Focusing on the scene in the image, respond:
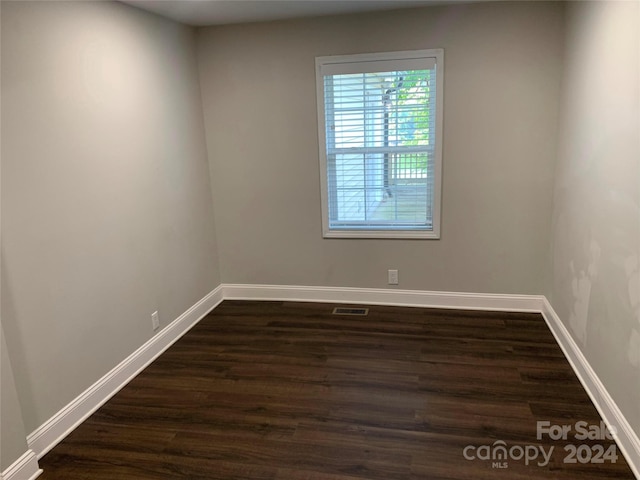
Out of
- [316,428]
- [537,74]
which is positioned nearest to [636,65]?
[537,74]

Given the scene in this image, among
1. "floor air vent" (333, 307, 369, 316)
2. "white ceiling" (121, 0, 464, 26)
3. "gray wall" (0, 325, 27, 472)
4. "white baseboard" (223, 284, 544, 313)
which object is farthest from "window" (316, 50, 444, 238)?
"gray wall" (0, 325, 27, 472)

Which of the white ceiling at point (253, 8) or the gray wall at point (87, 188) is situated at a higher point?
the white ceiling at point (253, 8)

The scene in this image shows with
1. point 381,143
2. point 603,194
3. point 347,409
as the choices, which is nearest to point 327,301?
point 381,143

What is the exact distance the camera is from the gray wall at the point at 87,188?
81.6 inches

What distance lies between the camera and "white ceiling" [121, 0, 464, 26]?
113 inches

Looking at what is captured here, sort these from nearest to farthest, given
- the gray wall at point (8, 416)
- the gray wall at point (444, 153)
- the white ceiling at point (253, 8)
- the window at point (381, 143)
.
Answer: the gray wall at point (8, 416), the white ceiling at point (253, 8), the gray wall at point (444, 153), the window at point (381, 143)

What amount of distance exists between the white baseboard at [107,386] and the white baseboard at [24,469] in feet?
0.37

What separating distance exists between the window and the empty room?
0.02 m

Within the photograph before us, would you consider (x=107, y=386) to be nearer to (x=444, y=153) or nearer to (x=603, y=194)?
(x=444, y=153)

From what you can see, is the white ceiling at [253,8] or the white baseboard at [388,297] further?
the white baseboard at [388,297]

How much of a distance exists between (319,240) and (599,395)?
2271 mm

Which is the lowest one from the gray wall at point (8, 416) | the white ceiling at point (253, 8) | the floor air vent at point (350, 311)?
the floor air vent at point (350, 311)

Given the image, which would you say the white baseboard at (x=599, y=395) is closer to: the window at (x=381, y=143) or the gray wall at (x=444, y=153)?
the gray wall at (x=444, y=153)

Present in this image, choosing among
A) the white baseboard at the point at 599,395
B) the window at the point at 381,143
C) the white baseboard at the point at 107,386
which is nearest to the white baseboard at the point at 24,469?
the white baseboard at the point at 107,386
